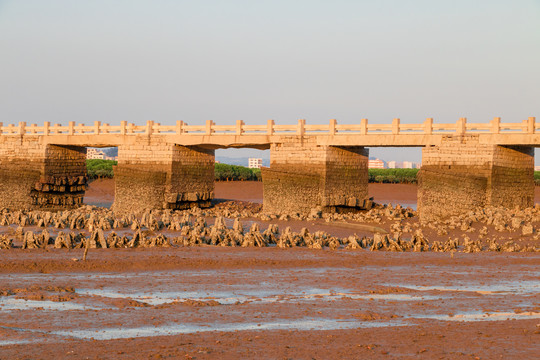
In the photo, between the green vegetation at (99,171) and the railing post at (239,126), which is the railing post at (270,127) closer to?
the railing post at (239,126)

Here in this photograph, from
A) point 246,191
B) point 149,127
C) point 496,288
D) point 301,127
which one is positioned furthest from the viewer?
point 246,191

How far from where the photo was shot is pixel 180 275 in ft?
42.1

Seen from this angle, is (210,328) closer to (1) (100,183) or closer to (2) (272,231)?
(2) (272,231)

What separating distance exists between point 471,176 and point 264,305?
16.8 m

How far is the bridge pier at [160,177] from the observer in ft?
97.8

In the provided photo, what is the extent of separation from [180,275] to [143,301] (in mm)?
2941

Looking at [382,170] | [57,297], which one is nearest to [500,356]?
[57,297]

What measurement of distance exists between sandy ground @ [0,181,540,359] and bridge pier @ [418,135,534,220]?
8.79 metres

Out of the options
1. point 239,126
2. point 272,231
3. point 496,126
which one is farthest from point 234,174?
point 272,231

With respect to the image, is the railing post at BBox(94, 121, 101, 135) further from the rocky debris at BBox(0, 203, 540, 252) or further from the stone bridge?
the rocky debris at BBox(0, 203, 540, 252)

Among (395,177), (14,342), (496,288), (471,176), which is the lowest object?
(14,342)

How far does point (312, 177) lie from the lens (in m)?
27.2

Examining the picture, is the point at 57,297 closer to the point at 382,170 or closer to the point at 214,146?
the point at 214,146

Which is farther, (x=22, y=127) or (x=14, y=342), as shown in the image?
(x=22, y=127)
